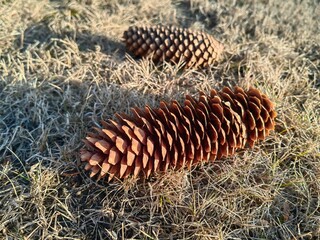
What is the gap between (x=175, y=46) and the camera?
6.51ft

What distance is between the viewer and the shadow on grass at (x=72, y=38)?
6.97 feet

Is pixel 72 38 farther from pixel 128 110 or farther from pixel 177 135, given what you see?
pixel 177 135

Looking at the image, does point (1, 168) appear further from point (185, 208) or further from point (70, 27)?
point (70, 27)

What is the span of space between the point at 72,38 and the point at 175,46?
0.64 metres

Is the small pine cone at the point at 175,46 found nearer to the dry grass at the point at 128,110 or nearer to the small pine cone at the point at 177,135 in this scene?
the dry grass at the point at 128,110

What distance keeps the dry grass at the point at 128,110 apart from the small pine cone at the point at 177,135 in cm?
11

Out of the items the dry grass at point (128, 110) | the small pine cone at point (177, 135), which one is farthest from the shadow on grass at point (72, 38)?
the small pine cone at point (177, 135)

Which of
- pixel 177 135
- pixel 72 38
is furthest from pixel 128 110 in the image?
pixel 72 38

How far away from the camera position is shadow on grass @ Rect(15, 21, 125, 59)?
212 centimetres

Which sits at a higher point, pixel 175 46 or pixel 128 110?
pixel 175 46

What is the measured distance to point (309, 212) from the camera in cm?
150

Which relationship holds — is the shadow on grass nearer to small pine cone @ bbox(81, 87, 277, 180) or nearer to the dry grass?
the dry grass

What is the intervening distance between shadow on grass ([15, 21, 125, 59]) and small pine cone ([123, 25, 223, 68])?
171 millimetres

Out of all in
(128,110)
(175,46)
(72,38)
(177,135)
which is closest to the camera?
(177,135)
